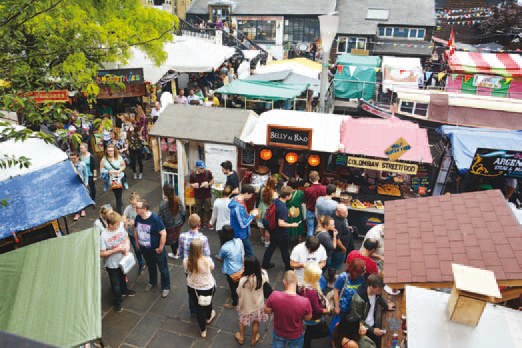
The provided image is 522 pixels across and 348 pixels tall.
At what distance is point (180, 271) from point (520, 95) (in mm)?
20707

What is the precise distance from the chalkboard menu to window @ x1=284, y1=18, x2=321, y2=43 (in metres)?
31.8

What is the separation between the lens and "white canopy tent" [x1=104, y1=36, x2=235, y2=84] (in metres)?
15.3

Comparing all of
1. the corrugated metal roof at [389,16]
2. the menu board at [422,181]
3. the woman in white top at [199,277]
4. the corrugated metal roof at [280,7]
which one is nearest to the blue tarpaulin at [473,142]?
the menu board at [422,181]

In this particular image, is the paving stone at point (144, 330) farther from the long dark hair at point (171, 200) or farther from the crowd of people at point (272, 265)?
the long dark hair at point (171, 200)

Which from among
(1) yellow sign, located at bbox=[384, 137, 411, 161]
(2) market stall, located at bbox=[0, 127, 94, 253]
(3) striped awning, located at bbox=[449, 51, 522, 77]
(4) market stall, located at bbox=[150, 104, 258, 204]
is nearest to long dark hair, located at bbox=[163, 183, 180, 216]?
(2) market stall, located at bbox=[0, 127, 94, 253]

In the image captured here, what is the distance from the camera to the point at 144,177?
37.4 ft

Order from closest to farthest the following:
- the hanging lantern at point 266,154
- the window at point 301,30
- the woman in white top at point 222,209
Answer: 1. the woman in white top at point 222,209
2. the hanging lantern at point 266,154
3. the window at point 301,30

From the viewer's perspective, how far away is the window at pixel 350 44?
32906 millimetres

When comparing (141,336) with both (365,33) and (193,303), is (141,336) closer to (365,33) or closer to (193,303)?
(193,303)

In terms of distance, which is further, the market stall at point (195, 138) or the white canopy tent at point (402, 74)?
the white canopy tent at point (402, 74)

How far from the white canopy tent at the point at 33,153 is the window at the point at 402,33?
113 feet

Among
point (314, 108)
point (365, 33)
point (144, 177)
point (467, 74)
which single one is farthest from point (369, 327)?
point (365, 33)

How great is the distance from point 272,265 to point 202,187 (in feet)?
8.00

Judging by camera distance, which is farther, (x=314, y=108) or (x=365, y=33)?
(x=365, y=33)
